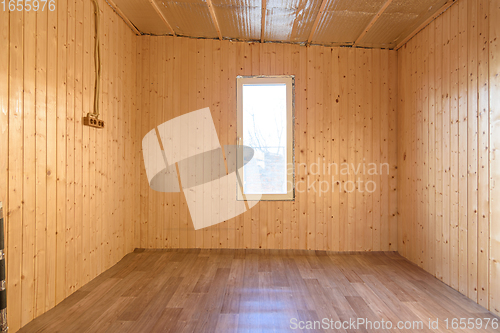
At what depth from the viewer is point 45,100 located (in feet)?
6.13

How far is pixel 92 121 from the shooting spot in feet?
7.74

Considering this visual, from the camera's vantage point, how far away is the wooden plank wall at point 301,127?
3.21m

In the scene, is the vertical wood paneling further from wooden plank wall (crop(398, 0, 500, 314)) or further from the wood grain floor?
the wood grain floor

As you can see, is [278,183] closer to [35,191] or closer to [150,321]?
[150,321]

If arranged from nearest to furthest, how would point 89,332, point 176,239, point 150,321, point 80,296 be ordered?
point 89,332 → point 150,321 → point 80,296 → point 176,239

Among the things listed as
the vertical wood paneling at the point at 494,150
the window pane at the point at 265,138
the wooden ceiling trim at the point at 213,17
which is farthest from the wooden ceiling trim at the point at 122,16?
the vertical wood paneling at the point at 494,150

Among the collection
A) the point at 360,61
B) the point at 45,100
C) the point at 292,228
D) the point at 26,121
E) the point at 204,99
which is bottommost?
the point at 292,228

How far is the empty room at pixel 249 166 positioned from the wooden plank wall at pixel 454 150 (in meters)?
0.02

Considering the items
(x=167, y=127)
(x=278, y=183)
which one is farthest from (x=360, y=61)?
(x=167, y=127)

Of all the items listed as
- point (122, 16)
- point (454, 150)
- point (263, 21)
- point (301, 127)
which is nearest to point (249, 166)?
point (301, 127)

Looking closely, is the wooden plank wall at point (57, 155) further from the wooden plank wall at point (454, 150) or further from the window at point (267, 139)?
the wooden plank wall at point (454, 150)

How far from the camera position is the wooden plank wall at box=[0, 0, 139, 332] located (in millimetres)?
1617

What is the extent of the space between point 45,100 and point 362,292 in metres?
2.93

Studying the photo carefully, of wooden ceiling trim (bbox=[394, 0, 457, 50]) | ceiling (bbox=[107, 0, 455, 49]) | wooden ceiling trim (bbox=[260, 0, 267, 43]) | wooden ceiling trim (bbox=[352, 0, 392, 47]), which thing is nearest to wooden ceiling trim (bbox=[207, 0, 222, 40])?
ceiling (bbox=[107, 0, 455, 49])
